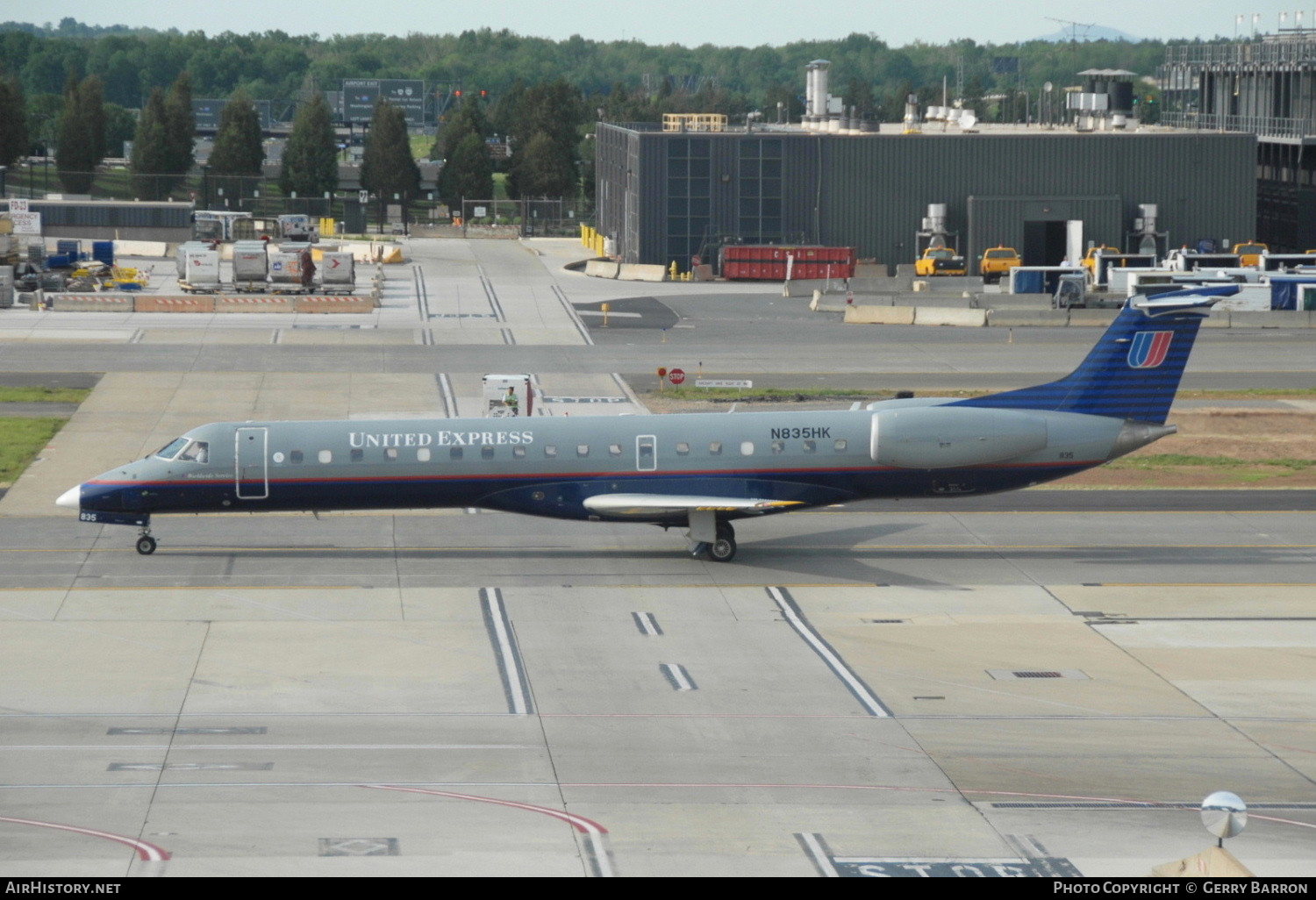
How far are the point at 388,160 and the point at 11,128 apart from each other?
1352 inches

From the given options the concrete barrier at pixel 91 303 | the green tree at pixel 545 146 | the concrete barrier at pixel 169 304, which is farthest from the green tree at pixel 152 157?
the concrete barrier at pixel 169 304

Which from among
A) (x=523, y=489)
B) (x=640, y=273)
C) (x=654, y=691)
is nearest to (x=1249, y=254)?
(x=640, y=273)

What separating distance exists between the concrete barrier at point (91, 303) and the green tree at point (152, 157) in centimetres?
6368

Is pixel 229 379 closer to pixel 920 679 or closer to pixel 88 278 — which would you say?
pixel 88 278

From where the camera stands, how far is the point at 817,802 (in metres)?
21.6

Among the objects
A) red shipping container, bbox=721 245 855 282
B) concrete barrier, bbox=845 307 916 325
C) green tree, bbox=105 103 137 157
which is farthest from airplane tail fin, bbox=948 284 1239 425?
green tree, bbox=105 103 137 157

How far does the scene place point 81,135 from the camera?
14588 cm

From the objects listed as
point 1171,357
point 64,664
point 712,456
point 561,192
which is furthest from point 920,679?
point 561,192

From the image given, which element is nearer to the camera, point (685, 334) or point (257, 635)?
point (257, 635)

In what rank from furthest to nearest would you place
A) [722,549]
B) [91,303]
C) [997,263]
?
[997,263] → [91,303] → [722,549]

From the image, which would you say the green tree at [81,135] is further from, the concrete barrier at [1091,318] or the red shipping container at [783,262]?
the concrete barrier at [1091,318]

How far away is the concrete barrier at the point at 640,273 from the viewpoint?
97.1 metres

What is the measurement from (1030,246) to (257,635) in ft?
247

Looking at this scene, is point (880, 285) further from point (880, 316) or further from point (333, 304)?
point (333, 304)
